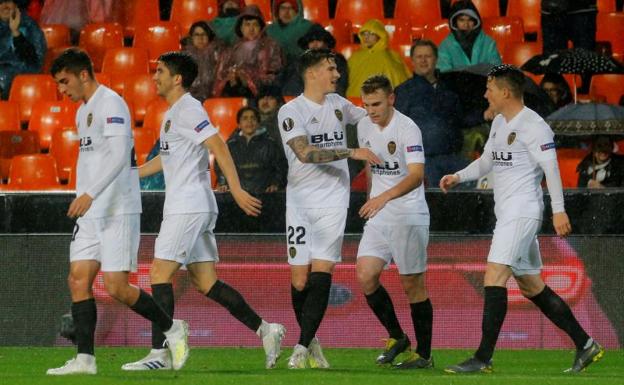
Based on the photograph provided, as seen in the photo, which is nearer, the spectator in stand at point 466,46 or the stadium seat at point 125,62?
the spectator in stand at point 466,46

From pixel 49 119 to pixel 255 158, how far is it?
341 centimetres

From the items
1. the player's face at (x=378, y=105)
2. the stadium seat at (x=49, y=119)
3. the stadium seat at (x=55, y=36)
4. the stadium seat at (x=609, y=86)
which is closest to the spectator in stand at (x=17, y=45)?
the stadium seat at (x=55, y=36)

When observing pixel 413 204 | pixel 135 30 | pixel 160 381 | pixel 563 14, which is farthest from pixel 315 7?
pixel 160 381

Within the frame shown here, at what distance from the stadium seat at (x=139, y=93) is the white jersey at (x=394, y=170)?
19.1 ft

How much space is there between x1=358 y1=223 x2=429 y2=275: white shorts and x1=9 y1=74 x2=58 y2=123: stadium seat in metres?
6.60

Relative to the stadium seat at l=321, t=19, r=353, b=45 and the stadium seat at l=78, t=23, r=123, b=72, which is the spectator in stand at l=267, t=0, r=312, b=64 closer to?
the stadium seat at l=321, t=19, r=353, b=45

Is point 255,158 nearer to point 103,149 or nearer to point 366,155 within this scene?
point 366,155

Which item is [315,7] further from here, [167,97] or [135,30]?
[167,97]

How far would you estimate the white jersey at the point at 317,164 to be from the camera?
354 inches

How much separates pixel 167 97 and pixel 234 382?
1826 millimetres

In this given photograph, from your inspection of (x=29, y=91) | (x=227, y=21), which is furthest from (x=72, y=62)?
(x=29, y=91)

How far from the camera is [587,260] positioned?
10.3 metres

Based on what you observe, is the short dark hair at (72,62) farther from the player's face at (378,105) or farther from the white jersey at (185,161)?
the player's face at (378,105)

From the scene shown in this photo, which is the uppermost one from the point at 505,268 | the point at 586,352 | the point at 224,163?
the point at 224,163
